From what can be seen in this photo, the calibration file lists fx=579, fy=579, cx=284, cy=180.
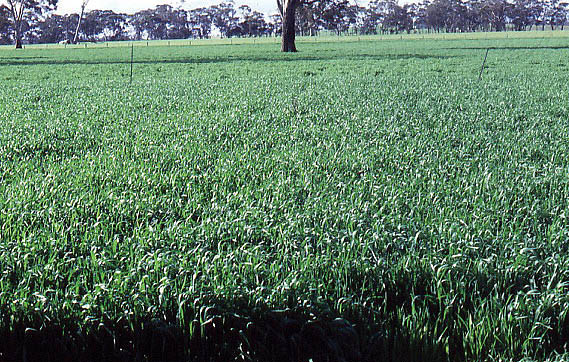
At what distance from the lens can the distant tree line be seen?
134625 millimetres

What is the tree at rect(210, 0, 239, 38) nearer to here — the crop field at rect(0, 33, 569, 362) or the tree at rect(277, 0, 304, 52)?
the tree at rect(277, 0, 304, 52)

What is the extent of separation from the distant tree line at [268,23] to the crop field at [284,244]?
122m

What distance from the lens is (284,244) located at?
4.16 m

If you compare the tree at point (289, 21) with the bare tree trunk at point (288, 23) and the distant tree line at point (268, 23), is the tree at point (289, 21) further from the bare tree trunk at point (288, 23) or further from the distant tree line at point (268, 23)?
the distant tree line at point (268, 23)

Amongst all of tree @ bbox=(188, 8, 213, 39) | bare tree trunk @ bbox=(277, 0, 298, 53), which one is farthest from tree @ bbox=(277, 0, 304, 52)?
tree @ bbox=(188, 8, 213, 39)

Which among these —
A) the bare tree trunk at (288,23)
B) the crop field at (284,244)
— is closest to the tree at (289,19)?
the bare tree trunk at (288,23)

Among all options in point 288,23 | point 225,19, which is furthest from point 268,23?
point 288,23

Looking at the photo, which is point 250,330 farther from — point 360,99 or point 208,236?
point 360,99

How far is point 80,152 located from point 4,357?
493 cm

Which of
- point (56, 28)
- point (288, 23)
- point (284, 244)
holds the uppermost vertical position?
point (56, 28)

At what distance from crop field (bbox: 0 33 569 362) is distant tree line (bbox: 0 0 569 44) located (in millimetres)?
121976

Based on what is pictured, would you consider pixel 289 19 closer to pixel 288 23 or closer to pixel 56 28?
pixel 288 23

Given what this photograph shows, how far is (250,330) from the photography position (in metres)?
3.15

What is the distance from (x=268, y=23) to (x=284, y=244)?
5342 inches
